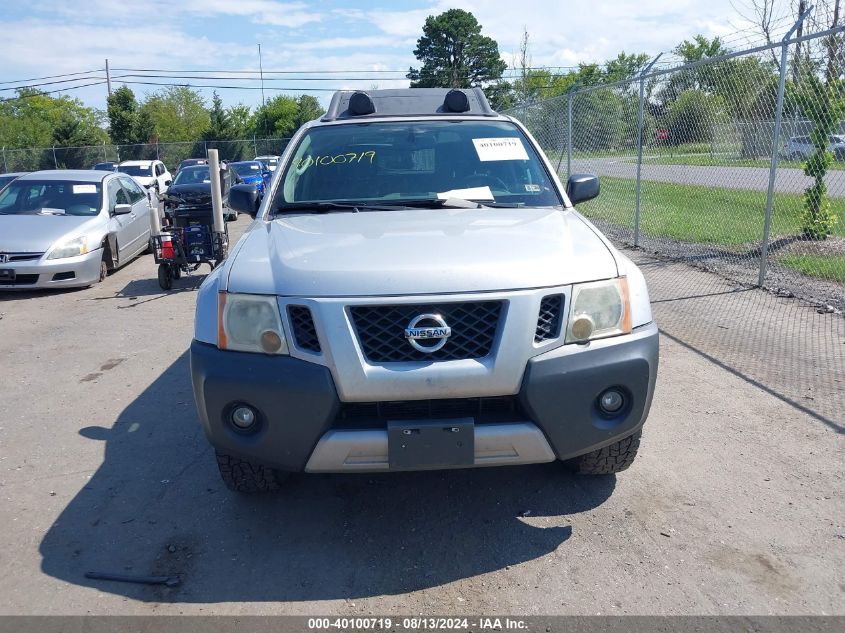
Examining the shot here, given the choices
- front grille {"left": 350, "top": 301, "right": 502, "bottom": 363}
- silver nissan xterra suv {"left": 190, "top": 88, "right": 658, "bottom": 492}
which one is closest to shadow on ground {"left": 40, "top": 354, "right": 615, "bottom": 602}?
silver nissan xterra suv {"left": 190, "top": 88, "right": 658, "bottom": 492}

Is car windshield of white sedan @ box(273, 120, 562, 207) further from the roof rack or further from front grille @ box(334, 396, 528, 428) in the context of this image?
front grille @ box(334, 396, 528, 428)

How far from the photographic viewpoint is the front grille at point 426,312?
2971mm

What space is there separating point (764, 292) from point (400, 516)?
18.5 feet

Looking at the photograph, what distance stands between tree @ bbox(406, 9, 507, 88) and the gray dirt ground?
198 feet

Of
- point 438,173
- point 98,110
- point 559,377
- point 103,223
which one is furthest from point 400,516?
point 98,110

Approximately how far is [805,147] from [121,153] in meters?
40.5

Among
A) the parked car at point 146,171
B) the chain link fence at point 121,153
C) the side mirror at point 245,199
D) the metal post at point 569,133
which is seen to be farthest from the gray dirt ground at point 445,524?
the chain link fence at point 121,153

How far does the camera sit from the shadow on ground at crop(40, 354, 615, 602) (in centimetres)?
310

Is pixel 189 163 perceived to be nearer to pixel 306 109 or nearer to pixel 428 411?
pixel 428 411

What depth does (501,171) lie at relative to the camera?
4.52 meters

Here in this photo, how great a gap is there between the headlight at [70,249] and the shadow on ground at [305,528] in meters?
6.01

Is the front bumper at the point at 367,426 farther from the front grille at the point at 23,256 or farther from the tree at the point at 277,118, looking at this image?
the tree at the point at 277,118

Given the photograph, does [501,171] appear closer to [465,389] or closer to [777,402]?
[465,389]

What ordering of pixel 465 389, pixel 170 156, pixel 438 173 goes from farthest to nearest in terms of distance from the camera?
pixel 170 156 < pixel 438 173 < pixel 465 389
